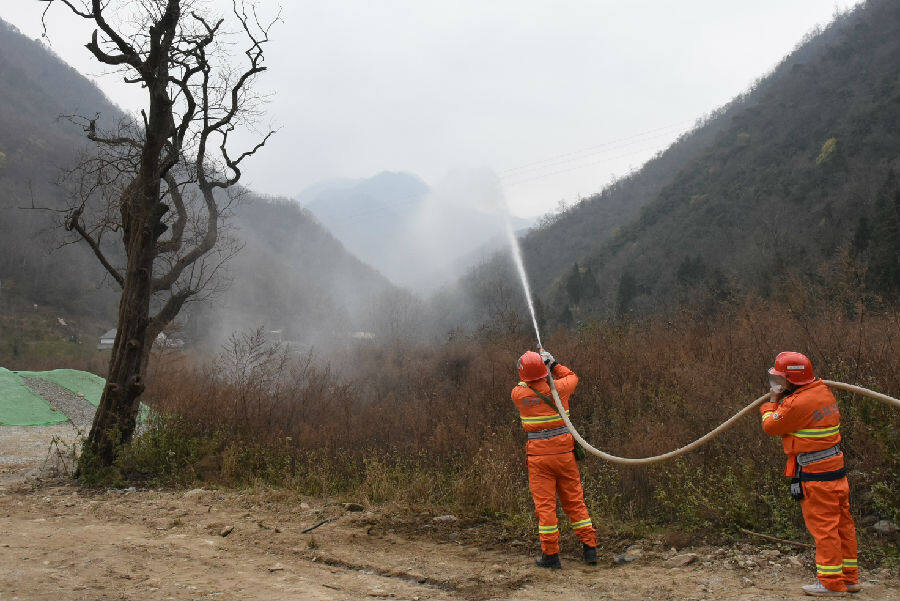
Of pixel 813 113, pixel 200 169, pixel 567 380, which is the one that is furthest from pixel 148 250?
pixel 813 113

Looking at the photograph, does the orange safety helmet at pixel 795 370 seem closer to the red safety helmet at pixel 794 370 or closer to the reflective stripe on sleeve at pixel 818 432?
the red safety helmet at pixel 794 370

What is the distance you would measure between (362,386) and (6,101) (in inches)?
4496

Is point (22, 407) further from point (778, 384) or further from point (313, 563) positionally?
point (778, 384)

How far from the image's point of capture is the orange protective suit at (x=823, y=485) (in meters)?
4.40

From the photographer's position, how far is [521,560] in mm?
5711

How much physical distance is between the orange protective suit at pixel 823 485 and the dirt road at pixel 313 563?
273mm

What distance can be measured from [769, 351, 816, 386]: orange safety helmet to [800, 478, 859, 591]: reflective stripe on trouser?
2.58 feet

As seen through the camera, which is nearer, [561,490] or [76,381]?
[561,490]

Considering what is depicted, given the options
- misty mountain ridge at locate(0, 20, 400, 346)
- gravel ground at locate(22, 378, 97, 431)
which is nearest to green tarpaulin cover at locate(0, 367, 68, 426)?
gravel ground at locate(22, 378, 97, 431)

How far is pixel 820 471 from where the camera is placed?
446cm

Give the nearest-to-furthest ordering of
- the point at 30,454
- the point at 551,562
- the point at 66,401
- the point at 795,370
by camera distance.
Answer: the point at 795,370, the point at 551,562, the point at 30,454, the point at 66,401

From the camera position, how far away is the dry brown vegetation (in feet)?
21.3

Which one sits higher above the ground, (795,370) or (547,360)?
(547,360)

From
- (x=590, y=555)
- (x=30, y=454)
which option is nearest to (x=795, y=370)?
(x=590, y=555)
